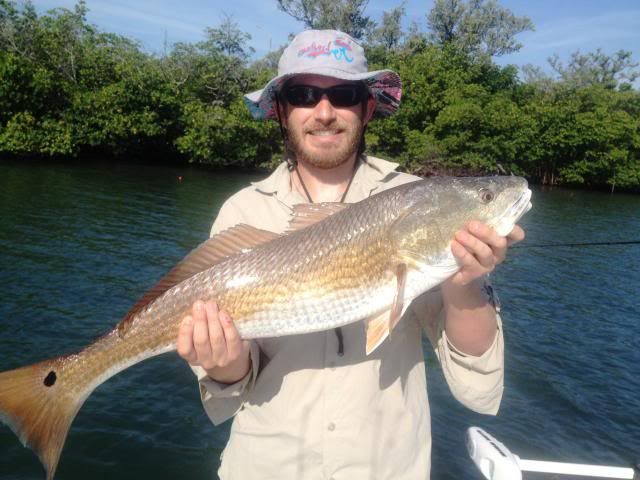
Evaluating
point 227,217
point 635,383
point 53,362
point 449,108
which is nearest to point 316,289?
point 227,217

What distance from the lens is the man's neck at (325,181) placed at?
3.16m

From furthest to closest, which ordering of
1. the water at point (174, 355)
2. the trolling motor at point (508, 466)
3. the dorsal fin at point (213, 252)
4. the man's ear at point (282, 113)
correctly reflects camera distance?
the water at point (174, 355) → the man's ear at point (282, 113) → the trolling motor at point (508, 466) → the dorsal fin at point (213, 252)

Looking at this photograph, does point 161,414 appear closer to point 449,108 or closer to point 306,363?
point 306,363

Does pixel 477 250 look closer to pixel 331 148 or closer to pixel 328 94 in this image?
pixel 331 148

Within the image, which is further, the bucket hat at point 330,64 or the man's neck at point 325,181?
the man's neck at point 325,181

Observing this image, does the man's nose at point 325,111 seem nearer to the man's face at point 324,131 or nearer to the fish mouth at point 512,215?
the man's face at point 324,131

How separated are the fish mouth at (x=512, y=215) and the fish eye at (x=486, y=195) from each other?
113 millimetres

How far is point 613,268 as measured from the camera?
54.6 ft

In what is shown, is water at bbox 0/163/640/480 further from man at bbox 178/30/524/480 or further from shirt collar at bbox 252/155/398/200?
shirt collar at bbox 252/155/398/200

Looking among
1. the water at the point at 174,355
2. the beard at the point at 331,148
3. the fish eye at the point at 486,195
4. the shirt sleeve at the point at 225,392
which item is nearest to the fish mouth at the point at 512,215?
the fish eye at the point at 486,195

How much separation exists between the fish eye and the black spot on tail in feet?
8.01

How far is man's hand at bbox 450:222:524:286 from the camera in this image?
247 centimetres

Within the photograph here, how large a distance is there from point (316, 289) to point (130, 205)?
65.1 ft

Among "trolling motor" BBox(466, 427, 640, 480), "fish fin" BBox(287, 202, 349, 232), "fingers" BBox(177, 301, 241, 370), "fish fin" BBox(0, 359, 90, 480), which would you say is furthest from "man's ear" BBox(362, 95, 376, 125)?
"fish fin" BBox(0, 359, 90, 480)
